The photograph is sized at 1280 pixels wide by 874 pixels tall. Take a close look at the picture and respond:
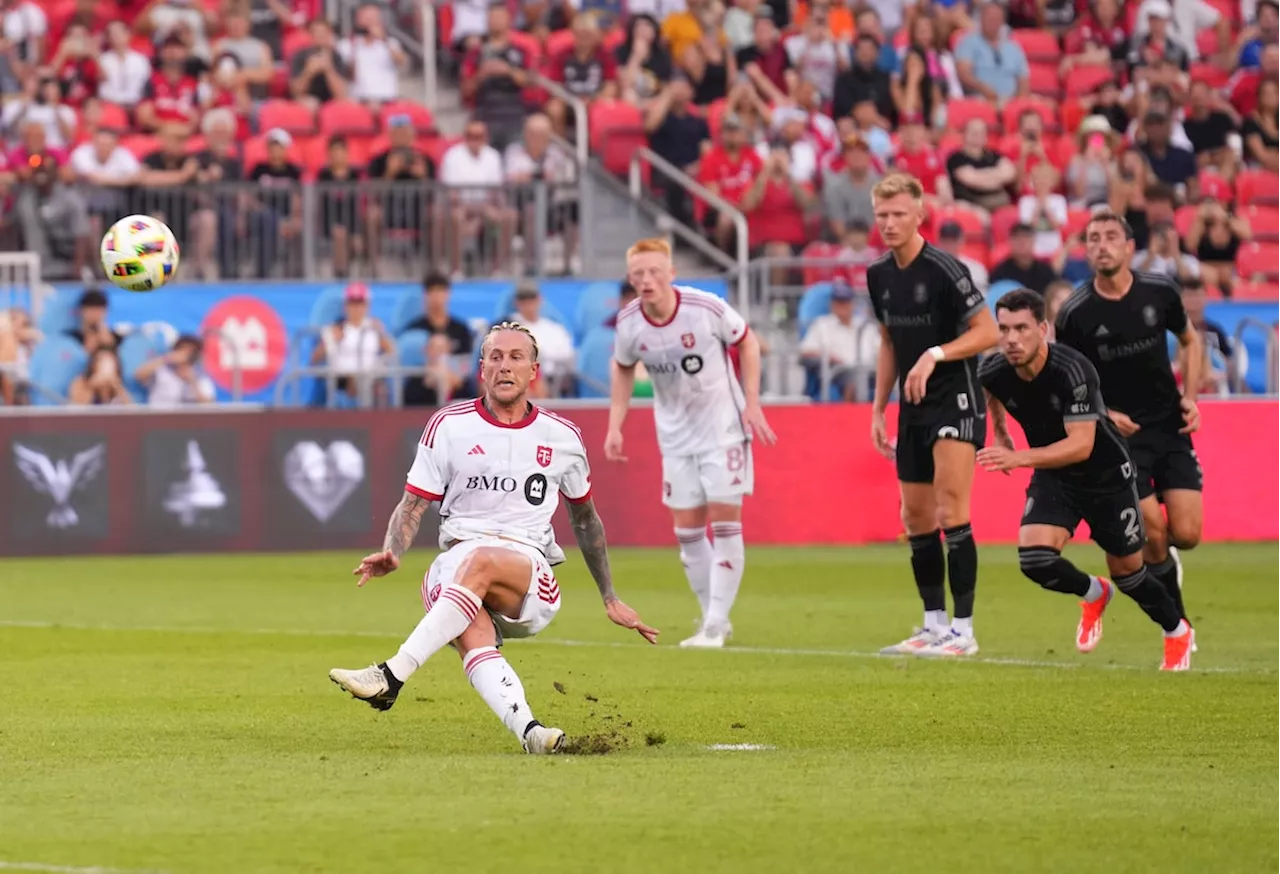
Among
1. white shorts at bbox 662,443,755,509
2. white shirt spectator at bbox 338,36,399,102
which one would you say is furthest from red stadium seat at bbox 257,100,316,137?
white shorts at bbox 662,443,755,509

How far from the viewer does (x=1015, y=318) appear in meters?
11.2

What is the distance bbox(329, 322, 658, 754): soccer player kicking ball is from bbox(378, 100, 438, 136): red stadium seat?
53.8 feet

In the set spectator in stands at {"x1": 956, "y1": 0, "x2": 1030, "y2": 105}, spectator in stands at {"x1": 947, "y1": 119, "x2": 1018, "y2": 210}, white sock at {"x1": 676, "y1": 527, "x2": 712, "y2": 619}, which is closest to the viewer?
white sock at {"x1": 676, "y1": 527, "x2": 712, "y2": 619}

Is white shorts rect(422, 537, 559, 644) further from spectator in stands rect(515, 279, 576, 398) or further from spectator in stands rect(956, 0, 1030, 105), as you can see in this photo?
spectator in stands rect(956, 0, 1030, 105)

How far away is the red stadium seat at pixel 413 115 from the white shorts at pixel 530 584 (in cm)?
1652

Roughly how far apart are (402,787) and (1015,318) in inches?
194

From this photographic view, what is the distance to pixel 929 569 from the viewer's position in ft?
41.4

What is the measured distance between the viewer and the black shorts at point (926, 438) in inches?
486

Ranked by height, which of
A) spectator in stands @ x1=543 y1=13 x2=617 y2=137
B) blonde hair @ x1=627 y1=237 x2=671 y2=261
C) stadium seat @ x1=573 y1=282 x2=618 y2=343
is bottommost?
stadium seat @ x1=573 y1=282 x2=618 y2=343

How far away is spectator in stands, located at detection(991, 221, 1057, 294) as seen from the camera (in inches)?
909

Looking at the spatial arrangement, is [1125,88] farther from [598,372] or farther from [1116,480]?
[1116,480]

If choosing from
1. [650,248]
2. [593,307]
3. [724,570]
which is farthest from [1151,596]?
[593,307]

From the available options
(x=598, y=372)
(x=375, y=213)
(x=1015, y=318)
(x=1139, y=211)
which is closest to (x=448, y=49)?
(x=375, y=213)

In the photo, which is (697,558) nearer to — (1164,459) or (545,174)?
(1164,459)
